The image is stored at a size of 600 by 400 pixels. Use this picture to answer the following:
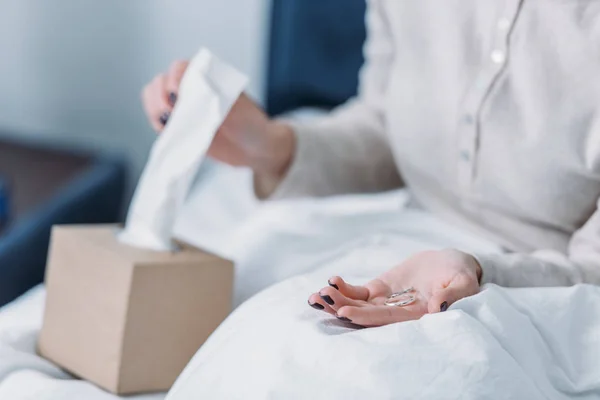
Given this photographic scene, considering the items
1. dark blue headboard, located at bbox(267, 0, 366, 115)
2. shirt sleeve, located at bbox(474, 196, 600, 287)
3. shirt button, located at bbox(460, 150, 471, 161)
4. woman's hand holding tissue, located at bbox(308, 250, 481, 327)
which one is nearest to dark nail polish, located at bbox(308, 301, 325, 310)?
woman's hand holding tissue, located at bbox(308, 250, 481, 327)

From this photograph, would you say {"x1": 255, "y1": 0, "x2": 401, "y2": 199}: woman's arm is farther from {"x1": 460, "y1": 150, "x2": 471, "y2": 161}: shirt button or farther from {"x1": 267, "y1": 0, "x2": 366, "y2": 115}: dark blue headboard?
{"x1": 267, "y1": 0, "x2": 366, "y2": 115}: dark blue headboard

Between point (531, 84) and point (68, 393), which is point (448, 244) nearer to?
point (531, 84)

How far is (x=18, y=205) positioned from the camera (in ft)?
4.28

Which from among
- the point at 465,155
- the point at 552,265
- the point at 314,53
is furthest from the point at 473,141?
the point at 314,53

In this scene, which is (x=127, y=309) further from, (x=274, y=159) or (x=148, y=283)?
(x=274, y=159)

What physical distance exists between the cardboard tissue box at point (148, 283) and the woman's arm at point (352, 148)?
0.19 metres

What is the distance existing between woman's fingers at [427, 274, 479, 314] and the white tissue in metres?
0.26

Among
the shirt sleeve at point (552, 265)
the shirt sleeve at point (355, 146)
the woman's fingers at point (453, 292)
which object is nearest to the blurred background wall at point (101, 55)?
the shirt sleeve at point (355, 146)

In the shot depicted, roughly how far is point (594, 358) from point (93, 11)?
138 cm

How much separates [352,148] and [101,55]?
36.0 inches

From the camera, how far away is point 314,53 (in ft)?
5.12

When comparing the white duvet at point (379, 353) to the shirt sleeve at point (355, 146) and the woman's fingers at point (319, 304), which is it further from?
the shirt sleeve at point (355, 146)

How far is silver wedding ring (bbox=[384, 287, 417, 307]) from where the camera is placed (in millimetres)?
566

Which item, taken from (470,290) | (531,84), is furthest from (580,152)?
(470,290)
